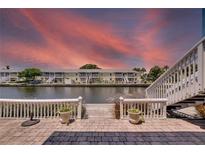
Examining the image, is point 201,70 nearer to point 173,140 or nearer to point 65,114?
point 173,140

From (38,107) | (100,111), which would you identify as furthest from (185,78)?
(38,107)

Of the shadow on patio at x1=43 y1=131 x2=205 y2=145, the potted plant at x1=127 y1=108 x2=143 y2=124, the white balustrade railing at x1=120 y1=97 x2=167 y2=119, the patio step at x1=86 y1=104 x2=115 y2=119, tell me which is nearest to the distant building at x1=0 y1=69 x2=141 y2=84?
the patio step at x1=86 y1=104 x2=115 y2=119

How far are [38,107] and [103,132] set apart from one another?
2.15 metres

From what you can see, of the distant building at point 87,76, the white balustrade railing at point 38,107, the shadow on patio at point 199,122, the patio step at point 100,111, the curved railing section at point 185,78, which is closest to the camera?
the curved railing section at point 185,78

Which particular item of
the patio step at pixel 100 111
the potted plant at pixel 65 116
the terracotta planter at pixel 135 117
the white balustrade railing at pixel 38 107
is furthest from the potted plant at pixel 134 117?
the potted plant at pixel 65 116

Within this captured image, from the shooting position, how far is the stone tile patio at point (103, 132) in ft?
11.6

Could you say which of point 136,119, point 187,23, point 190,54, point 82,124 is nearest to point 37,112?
point 82,124

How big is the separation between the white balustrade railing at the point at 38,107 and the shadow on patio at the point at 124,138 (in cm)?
114

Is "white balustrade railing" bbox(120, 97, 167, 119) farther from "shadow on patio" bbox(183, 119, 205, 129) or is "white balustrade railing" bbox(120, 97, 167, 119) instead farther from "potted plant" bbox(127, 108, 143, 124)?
"shadow on patio" bbox(183, 119, 205, 129)

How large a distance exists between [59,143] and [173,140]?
2.23m

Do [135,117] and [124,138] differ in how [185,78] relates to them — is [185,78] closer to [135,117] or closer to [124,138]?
[135,117]

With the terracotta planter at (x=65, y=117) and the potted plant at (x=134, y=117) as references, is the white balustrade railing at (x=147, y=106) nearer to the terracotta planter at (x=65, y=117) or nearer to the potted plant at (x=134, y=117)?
the potted plant at (x=134, y=117)

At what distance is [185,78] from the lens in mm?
4117

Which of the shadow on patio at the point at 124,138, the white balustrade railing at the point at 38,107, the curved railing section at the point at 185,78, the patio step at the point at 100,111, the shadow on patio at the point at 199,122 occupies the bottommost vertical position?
the shadow on patio at the point at 124,138
